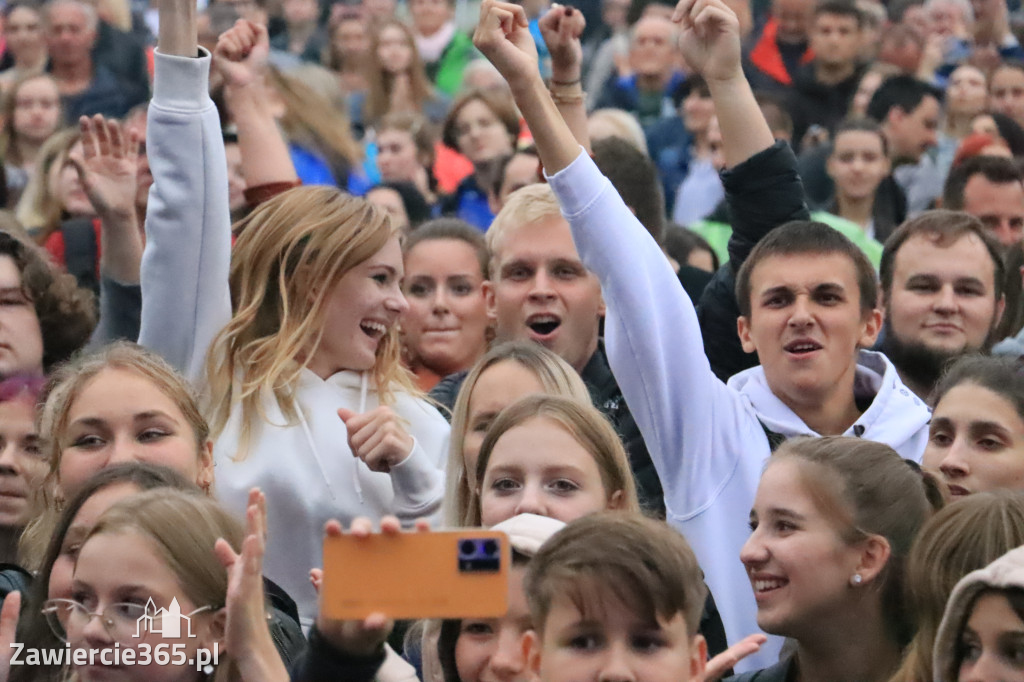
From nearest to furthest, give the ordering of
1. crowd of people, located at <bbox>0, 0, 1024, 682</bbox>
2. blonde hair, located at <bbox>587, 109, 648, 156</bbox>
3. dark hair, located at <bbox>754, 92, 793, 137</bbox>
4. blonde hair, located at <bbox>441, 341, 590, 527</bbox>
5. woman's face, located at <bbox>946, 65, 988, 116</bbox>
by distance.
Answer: crowd of people, located at <bbox>0, 0, 1024, 682</bbox> → blonde hair, located at <bbox>441, 341, 590, 527</bbox> → blonde hair, located at <bbox>587, 109, 648, 156</bbox> → dark hair, located at <bbox>754, 92, 793, 137</bbox> → woman's face, located at <bbox>946, 65, 988, 116</bbox>

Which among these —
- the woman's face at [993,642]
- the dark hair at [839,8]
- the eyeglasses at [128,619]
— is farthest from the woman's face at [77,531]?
the dark hair at [839,8]

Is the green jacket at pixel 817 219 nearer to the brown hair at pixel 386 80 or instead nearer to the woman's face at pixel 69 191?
the woman's face at pixel 69 191

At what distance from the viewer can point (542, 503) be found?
12.6ft

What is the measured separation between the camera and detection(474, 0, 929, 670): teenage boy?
164 inches

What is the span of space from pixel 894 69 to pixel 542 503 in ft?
27.3

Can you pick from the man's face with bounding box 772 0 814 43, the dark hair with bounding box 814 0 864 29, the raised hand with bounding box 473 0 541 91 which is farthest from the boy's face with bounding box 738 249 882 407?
the man's face with bounding box 772 0 814 43

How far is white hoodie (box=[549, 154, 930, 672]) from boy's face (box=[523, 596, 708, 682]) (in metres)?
1.14

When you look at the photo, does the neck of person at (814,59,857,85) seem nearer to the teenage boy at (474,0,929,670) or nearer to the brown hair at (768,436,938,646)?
the teenage boy at (474,0,929,670)

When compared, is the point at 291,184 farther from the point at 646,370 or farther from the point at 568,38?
the point at 646,370

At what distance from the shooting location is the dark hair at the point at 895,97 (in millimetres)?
10484

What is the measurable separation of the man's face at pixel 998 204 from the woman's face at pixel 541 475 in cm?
383

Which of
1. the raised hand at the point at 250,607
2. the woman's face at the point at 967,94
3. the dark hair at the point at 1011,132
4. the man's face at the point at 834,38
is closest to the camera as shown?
the raised hand at the point at 250,607

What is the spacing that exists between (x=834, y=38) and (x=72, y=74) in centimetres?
487

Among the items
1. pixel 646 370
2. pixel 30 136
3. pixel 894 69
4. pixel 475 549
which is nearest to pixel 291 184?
pixel 646 370
